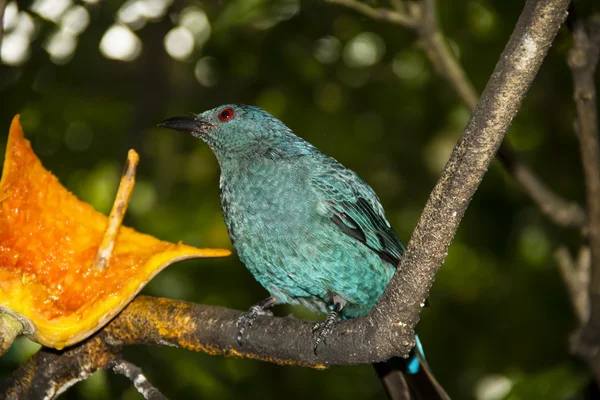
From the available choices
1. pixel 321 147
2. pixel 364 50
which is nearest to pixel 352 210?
pixel 321 147

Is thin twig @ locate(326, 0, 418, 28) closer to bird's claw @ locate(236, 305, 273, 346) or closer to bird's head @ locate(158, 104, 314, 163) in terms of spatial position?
bird's head @ locate(158, 104, 314, 163)

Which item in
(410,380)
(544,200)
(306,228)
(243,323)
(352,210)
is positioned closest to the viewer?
(243,323)

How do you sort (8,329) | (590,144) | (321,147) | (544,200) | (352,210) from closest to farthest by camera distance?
(8,329)
(590,144)
(352,210)
(544,200)
(321,147)

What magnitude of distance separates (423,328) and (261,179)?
10.2 feet

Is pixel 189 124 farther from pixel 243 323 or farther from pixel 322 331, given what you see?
pixel 322 331

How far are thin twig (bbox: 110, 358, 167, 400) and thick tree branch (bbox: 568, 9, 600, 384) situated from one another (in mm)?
2054

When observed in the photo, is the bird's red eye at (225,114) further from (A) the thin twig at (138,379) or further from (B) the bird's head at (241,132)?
(A) the thin twig at (138,379)

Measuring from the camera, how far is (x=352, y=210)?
4035 millimetres

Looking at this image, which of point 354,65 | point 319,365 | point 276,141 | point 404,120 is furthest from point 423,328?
point 319,365

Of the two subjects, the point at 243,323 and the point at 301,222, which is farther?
the point at 301,222

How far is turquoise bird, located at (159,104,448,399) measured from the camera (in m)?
3.75

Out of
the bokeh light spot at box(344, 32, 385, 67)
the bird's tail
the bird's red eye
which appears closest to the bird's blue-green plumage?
the bird's red eye

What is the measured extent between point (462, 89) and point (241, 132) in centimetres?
129

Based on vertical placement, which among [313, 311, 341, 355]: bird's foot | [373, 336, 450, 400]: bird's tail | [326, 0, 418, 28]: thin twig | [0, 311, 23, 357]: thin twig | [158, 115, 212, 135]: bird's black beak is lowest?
[373, 336, 450, 400]: bird's tail
